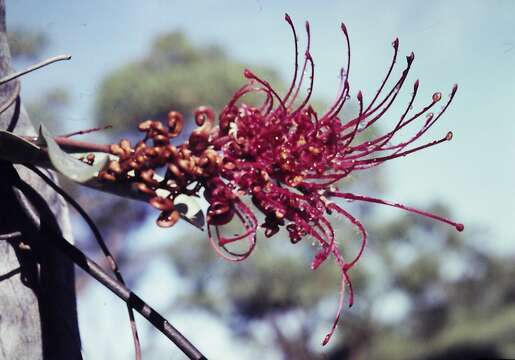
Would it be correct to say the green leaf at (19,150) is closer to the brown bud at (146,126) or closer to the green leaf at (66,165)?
the green leaf at (66,165)

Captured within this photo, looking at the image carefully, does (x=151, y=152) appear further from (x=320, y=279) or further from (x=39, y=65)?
(x=320, y=279)

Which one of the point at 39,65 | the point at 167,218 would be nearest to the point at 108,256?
the point at 167,218

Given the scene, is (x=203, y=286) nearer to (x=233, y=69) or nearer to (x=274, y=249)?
(x=274, y=249)

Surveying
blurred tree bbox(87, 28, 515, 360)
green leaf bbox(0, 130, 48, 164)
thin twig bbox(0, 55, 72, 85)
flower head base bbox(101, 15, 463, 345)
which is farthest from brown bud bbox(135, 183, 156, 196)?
blurred tree bbox(87, 28, 515, 360)

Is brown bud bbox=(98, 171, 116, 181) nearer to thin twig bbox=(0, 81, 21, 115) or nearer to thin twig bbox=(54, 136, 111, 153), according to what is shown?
thin twig bbox=(54, 136, 111, 153)

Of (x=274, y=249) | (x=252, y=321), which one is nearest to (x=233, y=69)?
(x=274, y=249)
